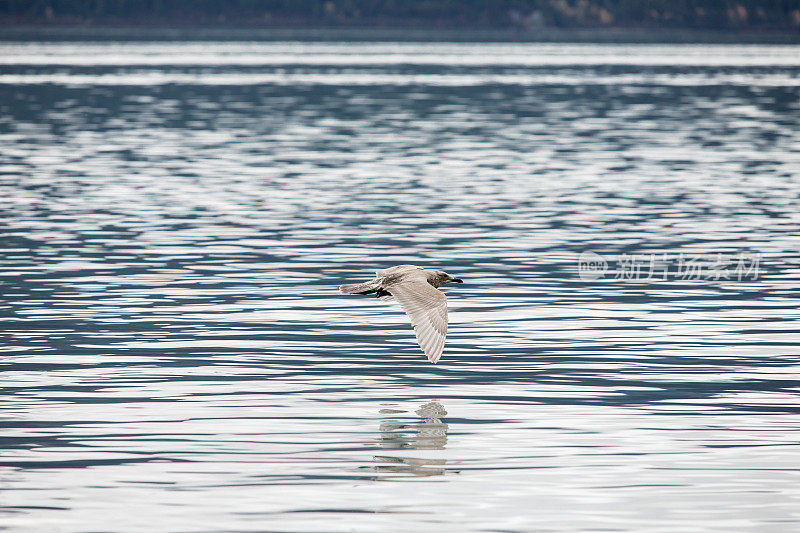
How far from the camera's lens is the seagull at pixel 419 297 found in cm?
1641

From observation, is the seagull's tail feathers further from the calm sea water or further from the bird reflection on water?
the bird reflection on water

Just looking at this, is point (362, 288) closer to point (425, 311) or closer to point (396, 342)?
point (425, 311)

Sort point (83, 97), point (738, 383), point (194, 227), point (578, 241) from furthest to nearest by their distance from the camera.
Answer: point (83, 97) < point (194, 227) < point (578, 241) < point (738, 383)

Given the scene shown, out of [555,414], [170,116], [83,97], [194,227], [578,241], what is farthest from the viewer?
[83,97]

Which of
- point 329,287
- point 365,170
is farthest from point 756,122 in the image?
point 329,287

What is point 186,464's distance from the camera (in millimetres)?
14047

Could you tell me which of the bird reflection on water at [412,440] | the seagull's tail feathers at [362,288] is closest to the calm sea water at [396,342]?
the bird reflection on water at [412,440]

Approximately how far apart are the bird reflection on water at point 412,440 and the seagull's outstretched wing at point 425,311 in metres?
0.59

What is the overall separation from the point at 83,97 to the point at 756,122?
3869 cm

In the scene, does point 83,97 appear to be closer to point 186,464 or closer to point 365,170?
point 365,170
